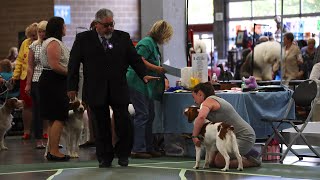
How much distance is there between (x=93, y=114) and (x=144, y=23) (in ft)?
11.1

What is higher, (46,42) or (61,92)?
(46,42)

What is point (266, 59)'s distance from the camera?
43.3ft

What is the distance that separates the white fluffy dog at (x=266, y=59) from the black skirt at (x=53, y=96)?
16.9ft

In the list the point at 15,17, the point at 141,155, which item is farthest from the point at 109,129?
the point at 15,17

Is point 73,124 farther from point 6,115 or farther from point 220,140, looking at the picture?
point 220,140

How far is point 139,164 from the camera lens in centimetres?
826

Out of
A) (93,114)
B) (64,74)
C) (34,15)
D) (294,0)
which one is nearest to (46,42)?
(64,74)

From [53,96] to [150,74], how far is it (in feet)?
3.75

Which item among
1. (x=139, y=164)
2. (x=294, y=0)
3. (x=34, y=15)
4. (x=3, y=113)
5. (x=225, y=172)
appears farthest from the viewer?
(x=294, y=0)

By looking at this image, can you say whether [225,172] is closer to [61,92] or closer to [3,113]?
[61,92]

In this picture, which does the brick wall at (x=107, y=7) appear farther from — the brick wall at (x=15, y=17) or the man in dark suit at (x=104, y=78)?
the man in dark suit at (x=104, y=78)

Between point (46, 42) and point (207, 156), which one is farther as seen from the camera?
point (46, 42)

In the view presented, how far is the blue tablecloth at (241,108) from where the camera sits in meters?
8.55

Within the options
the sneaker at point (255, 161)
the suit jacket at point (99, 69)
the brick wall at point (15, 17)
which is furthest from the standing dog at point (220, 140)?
the brick wall at point (15, 17)
